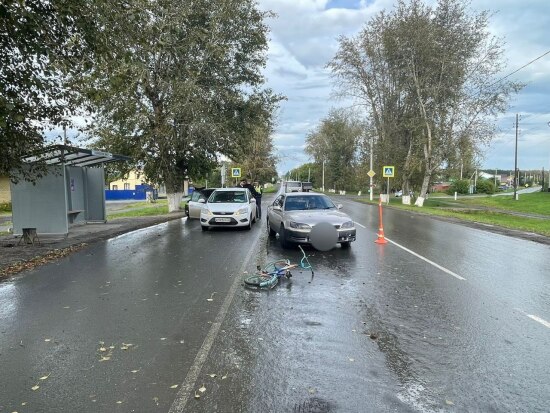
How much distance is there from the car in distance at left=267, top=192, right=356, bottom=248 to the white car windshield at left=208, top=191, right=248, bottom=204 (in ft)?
13.3

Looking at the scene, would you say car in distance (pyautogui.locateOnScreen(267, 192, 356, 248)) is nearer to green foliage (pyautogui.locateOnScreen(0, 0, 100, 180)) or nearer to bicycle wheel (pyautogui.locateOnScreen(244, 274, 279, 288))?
bicycle wheel (pyautogui.locateOnScreen(244, 274, 279, 288))

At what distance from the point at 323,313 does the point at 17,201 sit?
1219 centimetres

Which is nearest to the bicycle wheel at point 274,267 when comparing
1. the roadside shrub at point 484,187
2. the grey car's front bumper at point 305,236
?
the grey car's front bumper at point 305,236

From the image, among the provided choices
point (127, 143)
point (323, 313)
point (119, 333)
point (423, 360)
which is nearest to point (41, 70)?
point (119, 333)

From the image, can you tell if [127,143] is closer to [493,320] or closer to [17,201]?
[17,201]

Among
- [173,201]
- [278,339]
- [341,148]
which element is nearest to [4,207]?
[173,201]

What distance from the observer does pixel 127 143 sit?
24.1m

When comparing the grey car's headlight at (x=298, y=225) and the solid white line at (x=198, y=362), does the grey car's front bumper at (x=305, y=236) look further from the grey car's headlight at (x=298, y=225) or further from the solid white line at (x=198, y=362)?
the solid white line at (x=198, y=362)

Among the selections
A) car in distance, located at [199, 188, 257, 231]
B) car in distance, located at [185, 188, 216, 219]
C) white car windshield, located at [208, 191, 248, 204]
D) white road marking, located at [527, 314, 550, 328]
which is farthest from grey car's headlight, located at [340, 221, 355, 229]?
car in distance, located at [185, 188, 216, 219]

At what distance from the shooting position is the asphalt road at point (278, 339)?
351 cm

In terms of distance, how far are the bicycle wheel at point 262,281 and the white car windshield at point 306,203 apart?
15.5ft

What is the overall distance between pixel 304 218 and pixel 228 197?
6896 mm

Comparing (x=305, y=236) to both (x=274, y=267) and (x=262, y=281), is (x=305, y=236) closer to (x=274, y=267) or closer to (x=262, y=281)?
(x=274, y=267)

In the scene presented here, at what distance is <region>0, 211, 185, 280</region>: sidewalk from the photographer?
9498 mm
